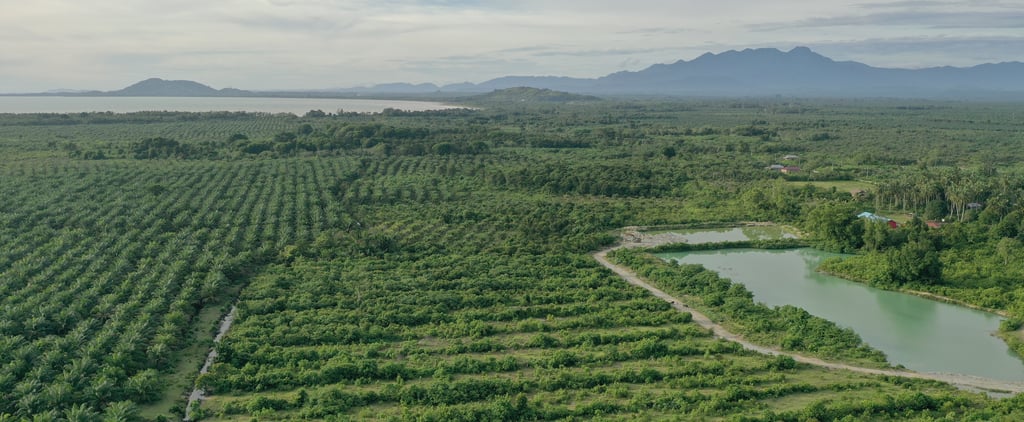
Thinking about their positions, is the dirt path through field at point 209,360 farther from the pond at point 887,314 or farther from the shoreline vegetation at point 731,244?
the pond at point 887,314

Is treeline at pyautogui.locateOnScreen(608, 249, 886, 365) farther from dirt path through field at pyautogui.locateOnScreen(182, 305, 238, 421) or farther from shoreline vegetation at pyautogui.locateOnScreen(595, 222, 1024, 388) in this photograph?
dirt path through field at pyautogui.locateOnScreen(182, 305, 238, 421)

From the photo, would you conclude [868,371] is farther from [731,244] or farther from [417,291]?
[731,244]

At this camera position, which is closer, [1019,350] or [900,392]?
[900,392]

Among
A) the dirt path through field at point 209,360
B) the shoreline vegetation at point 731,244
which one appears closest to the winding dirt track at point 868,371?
the shoreline vegetation at point 731,244

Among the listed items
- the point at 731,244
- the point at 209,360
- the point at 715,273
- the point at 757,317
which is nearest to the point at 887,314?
the point at 757,317

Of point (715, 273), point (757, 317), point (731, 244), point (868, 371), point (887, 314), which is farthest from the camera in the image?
point (731, 244)

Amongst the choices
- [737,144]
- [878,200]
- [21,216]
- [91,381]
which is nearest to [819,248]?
[878,200]

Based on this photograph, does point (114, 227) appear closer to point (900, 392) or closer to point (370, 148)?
point (900, 392)
